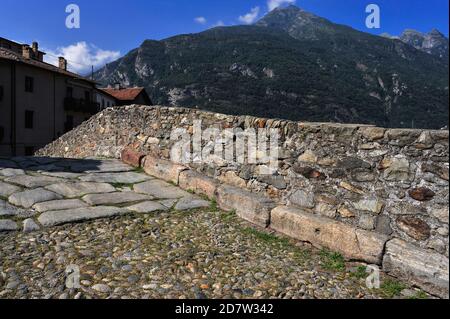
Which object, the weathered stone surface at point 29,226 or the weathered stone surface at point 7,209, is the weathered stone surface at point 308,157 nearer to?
the weathered stone surface at point 29,226

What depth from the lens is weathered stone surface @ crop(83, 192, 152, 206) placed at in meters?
4.50

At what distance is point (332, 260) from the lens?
311cm

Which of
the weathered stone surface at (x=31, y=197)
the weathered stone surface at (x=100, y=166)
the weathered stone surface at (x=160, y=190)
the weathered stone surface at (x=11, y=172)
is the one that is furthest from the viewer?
the weathered stone surface at (x=100, y=166)

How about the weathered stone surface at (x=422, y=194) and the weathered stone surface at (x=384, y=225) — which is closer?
the weathered stone surface at (x=422, y=194)

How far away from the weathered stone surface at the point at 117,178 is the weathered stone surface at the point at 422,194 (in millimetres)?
4109

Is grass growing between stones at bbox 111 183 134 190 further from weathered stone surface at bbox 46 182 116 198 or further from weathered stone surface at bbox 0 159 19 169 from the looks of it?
weathered stone surface at bbox 0 159 19 169

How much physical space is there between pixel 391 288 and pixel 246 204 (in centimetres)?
191

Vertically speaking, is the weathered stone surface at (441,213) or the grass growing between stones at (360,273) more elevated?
the weathered stone surface at (441,213)

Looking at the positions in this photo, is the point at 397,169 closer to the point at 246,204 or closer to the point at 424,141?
the point at 424,141

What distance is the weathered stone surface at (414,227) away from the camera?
2773mm

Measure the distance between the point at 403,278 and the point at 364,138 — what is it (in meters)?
1.25

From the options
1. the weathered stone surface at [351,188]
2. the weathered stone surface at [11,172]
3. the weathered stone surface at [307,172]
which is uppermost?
the weathered stone surface at [307,172]

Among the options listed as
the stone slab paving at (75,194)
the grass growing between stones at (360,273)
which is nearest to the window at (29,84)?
the stone slab paving at (75,194)
